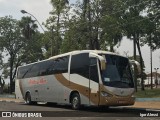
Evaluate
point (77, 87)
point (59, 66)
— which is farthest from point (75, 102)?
point (59, 66)

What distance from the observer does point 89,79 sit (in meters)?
23.0

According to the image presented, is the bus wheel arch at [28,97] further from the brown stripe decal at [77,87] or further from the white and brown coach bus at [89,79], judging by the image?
the brown stripe decal at [77,87]

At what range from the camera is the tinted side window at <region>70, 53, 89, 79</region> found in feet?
76.5

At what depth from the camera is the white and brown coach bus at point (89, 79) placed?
2191 centimetres

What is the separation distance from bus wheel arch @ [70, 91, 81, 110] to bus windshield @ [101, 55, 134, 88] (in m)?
2.73

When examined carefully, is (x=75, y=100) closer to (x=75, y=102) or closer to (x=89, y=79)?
(x=75, y=102)

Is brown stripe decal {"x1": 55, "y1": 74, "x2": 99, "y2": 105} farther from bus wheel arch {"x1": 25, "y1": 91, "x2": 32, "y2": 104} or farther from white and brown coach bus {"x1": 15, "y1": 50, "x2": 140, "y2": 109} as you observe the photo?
bus wheel arch {"x1": 25, "y1": 91, "x2": 32, "y2": 104}


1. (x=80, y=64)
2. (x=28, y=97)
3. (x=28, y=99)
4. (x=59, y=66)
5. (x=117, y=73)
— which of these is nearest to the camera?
(x=117, y=73)

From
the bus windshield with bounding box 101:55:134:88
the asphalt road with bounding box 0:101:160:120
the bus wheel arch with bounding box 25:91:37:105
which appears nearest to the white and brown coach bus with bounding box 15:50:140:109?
the bus windshield with bounding box 101:55:134:88

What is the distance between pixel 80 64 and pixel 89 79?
→ 134 centimetres

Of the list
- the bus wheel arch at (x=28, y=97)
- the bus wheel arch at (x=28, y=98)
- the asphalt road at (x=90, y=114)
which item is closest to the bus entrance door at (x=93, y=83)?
the asphalt road at (x=90, y=114)

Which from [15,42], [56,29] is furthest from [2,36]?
[56,29]

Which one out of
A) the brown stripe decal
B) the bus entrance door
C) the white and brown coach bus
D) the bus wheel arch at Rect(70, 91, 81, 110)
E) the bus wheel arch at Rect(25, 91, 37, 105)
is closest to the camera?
the white and brown coach bus

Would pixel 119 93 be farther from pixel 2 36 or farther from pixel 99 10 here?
pixel 2 36
